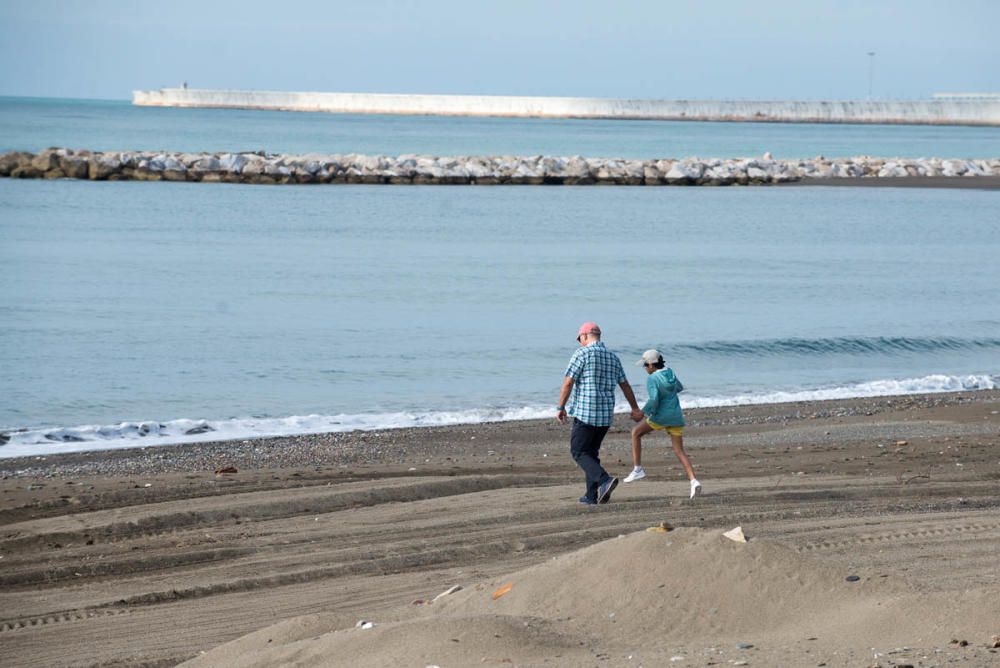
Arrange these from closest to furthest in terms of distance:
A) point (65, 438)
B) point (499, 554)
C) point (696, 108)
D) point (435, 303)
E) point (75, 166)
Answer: point (499, 554) → point (65, 438) → point (435, 303) → point (75, 166) → point (696, 108)

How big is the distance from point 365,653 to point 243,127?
11492cm

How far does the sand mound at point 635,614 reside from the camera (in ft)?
17.6

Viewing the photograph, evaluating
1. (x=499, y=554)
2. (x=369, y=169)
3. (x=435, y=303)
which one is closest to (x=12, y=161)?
(x=369, y=169)

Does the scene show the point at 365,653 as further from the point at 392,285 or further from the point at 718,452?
the point at 392,285

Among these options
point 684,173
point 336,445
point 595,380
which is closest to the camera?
point 595,380

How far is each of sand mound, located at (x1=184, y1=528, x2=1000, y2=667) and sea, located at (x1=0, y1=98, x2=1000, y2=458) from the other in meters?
7.05

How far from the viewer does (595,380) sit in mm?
8922

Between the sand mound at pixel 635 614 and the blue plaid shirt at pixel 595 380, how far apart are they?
8.32ft

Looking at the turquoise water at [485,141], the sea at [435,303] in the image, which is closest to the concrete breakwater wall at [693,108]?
the turquoise water at [485,141]

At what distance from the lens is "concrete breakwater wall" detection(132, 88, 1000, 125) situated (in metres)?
156

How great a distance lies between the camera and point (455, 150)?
261 ft

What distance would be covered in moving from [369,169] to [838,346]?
3997 cm

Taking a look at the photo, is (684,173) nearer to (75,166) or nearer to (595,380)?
(75,166)

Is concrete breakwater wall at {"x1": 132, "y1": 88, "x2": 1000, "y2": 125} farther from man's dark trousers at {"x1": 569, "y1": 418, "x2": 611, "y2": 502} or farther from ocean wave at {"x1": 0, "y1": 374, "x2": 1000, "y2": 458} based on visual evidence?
man's dark trousers at {"x1": 569, "y1": 418, "x2": 611, "y2": 502}
